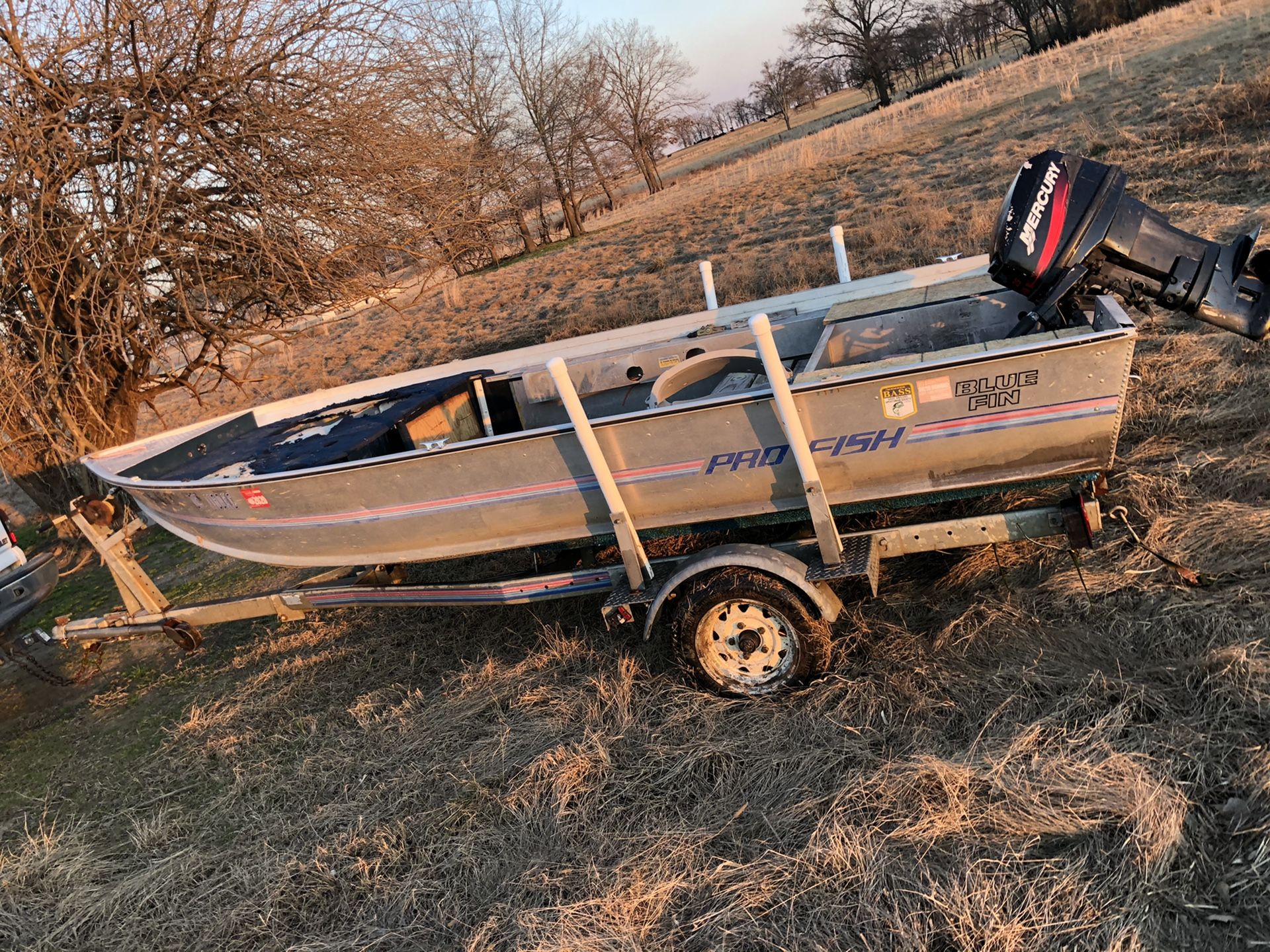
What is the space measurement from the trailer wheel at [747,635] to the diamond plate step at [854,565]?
153mm

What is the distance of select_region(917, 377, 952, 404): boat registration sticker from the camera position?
3.07 m

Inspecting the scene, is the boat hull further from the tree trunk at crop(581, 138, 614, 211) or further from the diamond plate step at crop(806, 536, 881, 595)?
the tree trunk at crop(581, 138, 614, 211)

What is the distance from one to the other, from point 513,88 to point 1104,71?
692 inches

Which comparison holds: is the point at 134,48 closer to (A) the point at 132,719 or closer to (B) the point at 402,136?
(B) the point at 402,136

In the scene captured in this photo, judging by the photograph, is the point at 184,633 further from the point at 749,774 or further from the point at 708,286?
the point at 708,286

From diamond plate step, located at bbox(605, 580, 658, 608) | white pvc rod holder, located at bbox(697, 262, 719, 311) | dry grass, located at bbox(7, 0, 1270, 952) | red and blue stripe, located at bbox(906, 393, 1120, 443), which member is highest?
white pvc rod holder, located at bbox(697, 262, 719, 311)

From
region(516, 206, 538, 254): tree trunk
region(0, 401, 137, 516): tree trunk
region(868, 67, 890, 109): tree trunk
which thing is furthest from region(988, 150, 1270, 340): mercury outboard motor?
region(868, 67, 890, 109): tree trunk

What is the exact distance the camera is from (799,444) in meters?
3.28

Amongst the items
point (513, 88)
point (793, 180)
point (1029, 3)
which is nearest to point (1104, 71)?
point (793, 180)

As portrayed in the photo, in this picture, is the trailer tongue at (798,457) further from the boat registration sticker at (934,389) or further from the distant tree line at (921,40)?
the distant tree line at (921,40)

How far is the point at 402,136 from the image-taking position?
25.4 ft

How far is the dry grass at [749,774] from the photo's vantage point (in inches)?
95.6

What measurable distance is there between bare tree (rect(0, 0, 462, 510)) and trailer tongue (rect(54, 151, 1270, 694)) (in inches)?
134

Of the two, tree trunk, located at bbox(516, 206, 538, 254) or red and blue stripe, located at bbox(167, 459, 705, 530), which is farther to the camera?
tree trunk, located at bbox(516, 206, 538, 254)
